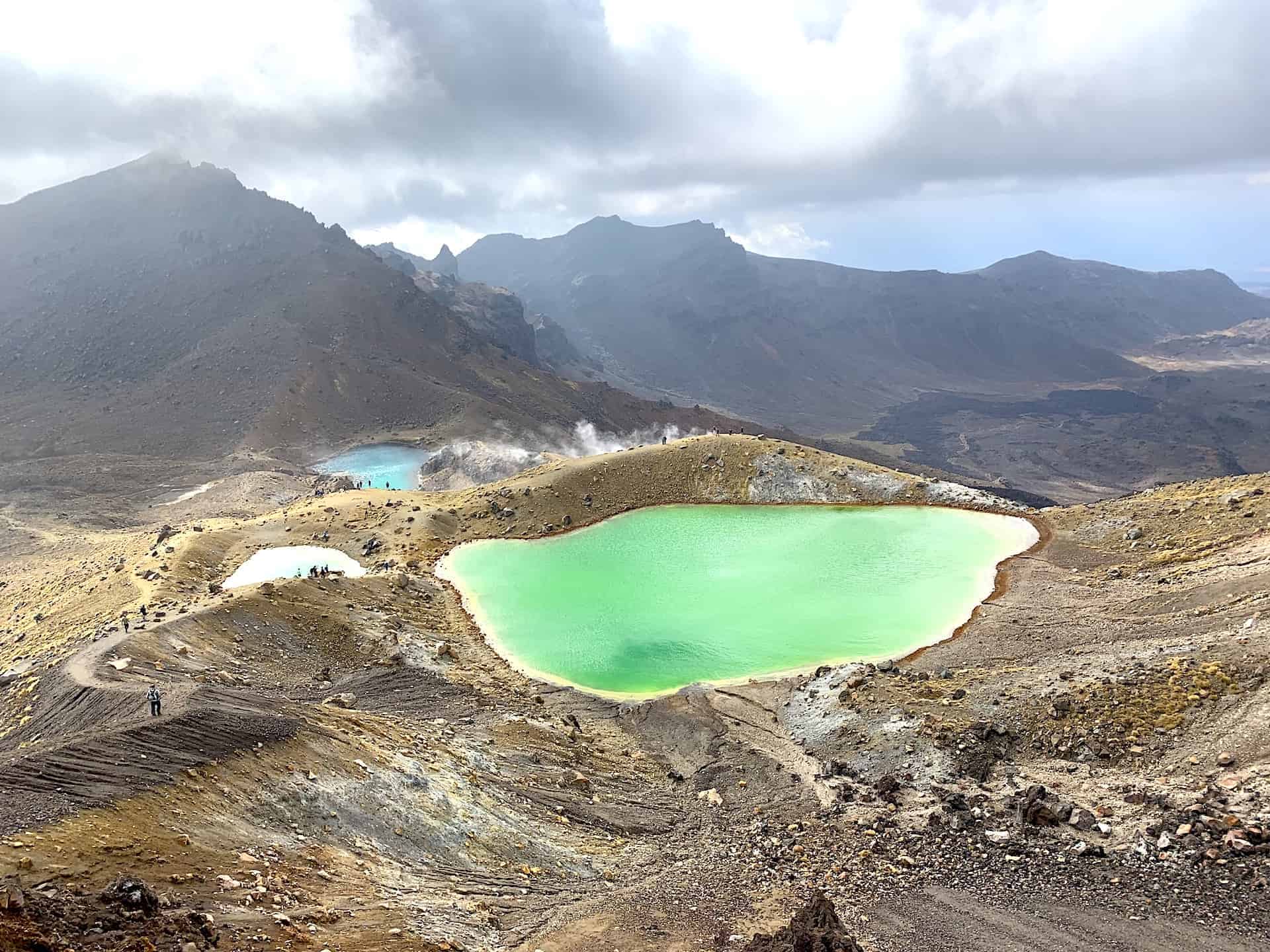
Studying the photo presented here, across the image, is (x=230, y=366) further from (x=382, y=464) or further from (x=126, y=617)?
(x=126, y=617)

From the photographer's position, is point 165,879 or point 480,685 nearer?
point 165,879

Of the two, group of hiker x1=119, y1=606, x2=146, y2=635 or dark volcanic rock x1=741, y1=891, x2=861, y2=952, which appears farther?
group of hiker x1=119, y1=606, x2=146, y2=635

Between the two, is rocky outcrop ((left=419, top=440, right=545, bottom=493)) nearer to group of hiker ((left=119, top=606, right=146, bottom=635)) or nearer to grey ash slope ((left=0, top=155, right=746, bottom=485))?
grey ash slope ((left=0, top=155, right=746, bottom=485))

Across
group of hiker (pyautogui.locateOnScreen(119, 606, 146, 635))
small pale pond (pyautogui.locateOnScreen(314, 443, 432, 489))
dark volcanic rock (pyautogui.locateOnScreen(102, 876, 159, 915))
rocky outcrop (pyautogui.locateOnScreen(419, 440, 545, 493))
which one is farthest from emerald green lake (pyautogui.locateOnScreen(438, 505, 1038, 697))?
small pale pond (pyautogui.locateOnScreen(314, 443, 432, 489))

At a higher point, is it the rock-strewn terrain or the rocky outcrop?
the rocky outcrop

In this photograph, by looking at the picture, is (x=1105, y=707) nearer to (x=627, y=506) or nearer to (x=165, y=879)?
(x=165, y=879)

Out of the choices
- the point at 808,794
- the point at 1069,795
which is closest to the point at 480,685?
the point at 808,794

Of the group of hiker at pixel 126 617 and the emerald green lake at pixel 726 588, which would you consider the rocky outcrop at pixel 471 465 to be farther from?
the group of hiker at pixel 126 617
